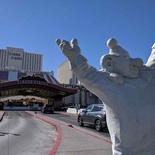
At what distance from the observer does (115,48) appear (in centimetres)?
332

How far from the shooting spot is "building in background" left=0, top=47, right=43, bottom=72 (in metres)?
142

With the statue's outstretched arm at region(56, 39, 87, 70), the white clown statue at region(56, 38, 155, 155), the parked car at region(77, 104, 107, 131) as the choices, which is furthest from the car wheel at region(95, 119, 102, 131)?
the statue's outstretched arm at region(56, 39, 87, 70)

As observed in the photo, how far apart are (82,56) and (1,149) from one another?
242 inches

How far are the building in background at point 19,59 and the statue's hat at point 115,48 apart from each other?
137 metres

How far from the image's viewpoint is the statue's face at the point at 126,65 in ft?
10.4

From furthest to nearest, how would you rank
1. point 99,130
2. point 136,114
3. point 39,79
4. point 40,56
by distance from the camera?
1. point 40,56
2. point 39,79
3. point 99,130
4. point 136,114

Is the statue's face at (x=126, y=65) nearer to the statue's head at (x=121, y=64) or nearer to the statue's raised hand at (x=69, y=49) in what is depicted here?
the statue's head at (x=121, y=64)

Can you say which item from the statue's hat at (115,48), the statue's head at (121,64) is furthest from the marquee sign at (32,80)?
the statue's head at (121,64)

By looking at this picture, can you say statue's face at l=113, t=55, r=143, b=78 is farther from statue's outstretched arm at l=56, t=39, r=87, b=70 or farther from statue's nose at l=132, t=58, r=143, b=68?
statue's outstretched arm at l=56, t=39, r=87, b=70

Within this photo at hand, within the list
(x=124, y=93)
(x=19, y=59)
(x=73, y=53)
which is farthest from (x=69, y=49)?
(x=19, y=59)

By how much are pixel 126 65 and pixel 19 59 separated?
14846 cm

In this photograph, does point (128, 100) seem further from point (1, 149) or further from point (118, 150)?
point (1, 149)

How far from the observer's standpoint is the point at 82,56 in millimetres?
3094

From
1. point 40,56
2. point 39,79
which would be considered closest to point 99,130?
point 39,79
